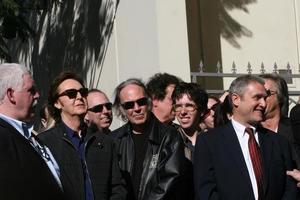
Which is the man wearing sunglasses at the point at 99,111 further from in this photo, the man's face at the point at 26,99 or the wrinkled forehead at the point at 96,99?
the man's face at the point at 26,99

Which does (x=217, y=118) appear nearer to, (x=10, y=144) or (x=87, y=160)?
(x=87, y=160)

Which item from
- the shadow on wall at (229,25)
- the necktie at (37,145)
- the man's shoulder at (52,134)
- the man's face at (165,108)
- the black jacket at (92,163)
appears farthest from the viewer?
the shadow on wall at (229,25)

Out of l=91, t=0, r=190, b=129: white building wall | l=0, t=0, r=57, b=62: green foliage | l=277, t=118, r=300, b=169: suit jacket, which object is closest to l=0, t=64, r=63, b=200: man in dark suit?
l=277, t=118, r=300, b=169: suit jacket

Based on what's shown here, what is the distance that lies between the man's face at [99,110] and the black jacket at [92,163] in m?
1.29

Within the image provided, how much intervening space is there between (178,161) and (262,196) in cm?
76

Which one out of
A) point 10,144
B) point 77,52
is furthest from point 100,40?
point 10,144

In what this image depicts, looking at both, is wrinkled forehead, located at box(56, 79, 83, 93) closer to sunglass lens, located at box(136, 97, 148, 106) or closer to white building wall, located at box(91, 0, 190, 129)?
sunglass lens, located at box(136, 97, 148, 106)

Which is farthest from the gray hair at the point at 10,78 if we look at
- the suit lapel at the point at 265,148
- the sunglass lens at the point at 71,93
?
the suit lapel at the point at 265,148

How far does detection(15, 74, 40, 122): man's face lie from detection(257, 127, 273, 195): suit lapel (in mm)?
2046

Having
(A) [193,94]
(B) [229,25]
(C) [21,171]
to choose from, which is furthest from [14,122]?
(B) [229,25]

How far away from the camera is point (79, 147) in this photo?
580 centimetres

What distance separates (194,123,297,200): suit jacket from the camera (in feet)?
19.3

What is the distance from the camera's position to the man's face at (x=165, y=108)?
7.20 metres

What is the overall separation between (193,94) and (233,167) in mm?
1040
